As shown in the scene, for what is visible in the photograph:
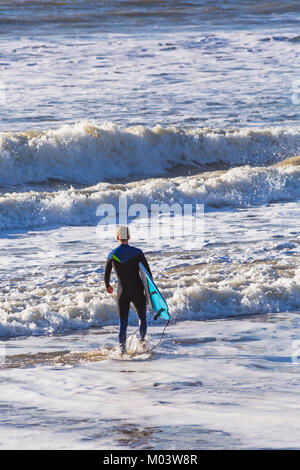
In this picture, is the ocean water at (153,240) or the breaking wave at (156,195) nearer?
the ocean water at (153,240)

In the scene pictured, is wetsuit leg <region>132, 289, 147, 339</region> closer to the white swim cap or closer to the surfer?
the surfer

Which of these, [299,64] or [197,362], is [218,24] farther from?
[197,362]

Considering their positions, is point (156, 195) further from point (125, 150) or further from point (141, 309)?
point (141, 309)

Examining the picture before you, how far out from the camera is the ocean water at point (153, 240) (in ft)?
22.0

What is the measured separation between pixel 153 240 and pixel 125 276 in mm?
5719

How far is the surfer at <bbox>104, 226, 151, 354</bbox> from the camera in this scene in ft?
29.4

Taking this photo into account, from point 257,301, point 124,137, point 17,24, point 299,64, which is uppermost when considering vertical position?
point 17,24

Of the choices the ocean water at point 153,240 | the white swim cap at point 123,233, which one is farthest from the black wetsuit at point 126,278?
the ocean water at point 153,240

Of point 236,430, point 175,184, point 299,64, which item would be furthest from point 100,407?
point 299,64

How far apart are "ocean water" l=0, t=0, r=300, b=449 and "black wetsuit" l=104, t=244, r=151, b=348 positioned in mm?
344

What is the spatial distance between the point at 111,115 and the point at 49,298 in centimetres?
1748

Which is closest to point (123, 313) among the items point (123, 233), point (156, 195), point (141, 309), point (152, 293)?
point (141, 309)

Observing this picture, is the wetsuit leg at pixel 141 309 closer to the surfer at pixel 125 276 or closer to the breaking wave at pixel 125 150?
the surfer at pixel 125 276

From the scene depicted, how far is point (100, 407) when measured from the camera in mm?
6809
